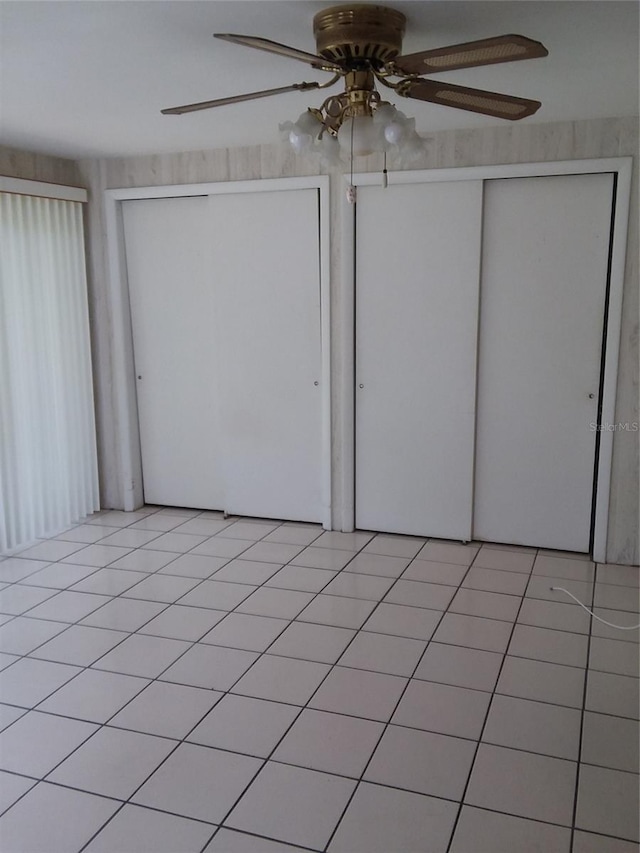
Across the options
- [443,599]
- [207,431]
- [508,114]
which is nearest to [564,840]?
[443,599]

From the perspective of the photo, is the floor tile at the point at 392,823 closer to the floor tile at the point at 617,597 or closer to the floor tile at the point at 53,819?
the floor tile at the point at 53,819

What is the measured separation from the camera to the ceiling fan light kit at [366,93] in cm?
219

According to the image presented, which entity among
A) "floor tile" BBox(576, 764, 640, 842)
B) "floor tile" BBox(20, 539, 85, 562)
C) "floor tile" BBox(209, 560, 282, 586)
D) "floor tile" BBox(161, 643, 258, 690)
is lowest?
"floor tile" BBox(576, 764, 640, 842)

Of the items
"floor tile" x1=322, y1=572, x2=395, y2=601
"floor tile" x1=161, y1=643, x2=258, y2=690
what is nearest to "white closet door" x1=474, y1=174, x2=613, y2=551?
"floor tile" x1=322, y1=572, x2=395, y2=601

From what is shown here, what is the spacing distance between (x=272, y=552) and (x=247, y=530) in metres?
0.44

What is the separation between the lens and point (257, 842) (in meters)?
2.08

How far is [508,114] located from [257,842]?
232 cm

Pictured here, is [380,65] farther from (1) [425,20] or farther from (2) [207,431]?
(2) [207,431]

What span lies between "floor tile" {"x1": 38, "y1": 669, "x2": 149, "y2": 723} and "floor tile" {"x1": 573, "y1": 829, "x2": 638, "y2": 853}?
1.59m

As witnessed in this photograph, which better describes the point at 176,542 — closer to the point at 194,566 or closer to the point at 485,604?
the point at 194,566

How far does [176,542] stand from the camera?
449 centimetres

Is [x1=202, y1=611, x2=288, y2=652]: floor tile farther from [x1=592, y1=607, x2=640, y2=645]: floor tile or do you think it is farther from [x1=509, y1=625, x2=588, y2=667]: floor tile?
[x1=592, y1=607, x2=640, y2=645]: floor tile

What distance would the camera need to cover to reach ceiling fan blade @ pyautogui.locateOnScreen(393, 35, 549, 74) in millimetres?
1831

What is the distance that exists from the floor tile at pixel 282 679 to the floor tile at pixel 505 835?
80 centimetres
